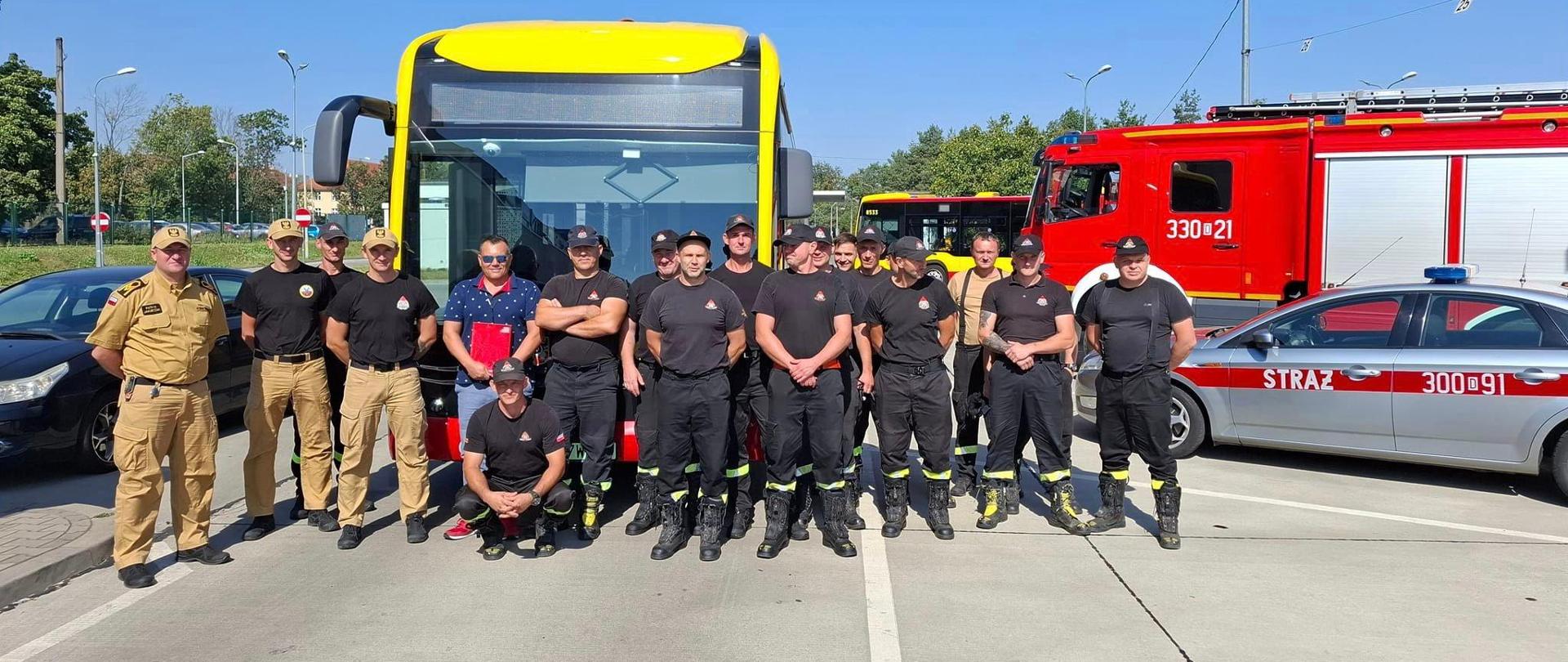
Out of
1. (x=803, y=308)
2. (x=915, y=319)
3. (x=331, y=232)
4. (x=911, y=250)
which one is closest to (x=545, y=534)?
(x=803, y=308)

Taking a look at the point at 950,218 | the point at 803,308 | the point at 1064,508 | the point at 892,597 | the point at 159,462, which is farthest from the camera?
the point at 950,218

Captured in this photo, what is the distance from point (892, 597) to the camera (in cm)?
507

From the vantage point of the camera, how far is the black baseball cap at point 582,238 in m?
5.86

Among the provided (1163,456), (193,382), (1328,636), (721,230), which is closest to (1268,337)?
(1163,456)

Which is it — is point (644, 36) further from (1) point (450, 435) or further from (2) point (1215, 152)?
(2) point (1215, 152)

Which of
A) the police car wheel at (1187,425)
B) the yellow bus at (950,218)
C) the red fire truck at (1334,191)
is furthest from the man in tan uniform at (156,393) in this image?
the yellow bus at (950,218)

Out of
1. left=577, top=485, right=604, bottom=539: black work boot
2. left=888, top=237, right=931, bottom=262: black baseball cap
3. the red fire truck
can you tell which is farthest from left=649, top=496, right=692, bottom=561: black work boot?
the red fire truck

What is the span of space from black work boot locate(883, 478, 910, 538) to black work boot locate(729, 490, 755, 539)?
0.80 m

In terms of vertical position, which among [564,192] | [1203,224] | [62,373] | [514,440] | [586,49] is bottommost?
[514,440]

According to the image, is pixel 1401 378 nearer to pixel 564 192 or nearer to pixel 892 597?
pixel 892 597

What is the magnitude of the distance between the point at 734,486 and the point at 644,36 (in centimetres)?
297

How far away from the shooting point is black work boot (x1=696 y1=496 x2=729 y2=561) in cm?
571

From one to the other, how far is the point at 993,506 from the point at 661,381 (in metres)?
2.20

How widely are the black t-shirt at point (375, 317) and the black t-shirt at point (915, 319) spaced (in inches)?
106
